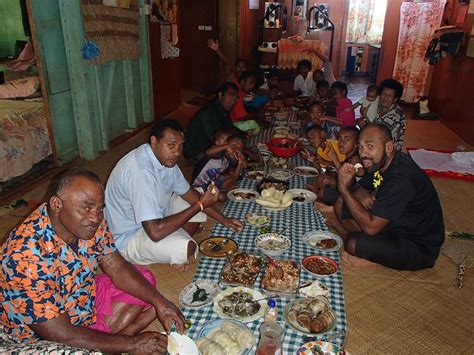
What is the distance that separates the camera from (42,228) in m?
1.59

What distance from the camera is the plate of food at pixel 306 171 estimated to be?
394cm

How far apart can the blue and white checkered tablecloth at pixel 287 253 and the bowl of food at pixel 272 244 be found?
54 millimetres

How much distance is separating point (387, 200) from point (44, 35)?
455 cm

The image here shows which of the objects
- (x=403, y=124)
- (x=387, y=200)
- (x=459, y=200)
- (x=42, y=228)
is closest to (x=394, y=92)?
(x=403, y=124)

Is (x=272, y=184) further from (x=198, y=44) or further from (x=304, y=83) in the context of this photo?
(x=198, y=44)

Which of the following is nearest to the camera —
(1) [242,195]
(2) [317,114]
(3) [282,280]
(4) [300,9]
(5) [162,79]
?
(3) [282,280]

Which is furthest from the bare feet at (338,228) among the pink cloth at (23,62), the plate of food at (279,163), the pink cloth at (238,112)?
the pink cloth at (23,62)

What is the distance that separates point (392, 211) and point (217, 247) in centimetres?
125

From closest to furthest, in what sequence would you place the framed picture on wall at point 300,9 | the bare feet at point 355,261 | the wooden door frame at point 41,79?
the bare feet at point 355,261
the wooden door frame at point 41,79
the framed picture on wall at point 300,9

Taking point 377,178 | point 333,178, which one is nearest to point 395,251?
point 377,178

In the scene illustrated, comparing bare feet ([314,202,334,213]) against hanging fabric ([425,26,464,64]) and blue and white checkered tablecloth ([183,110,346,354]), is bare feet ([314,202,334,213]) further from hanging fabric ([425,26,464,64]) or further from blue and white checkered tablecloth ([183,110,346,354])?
hanging fabric ([425,26,464,64])

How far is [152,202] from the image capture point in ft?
8.06

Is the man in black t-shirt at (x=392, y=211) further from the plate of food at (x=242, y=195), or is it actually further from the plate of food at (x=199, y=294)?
the plate of food at (x=199, y=294)

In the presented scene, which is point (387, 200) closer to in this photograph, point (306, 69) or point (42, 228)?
point (42, 228)
